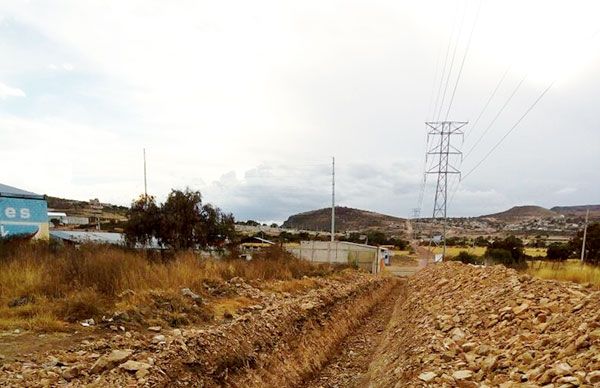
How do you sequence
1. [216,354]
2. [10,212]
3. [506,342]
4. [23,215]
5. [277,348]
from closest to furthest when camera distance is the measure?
[506,342] < [216,354] < [277,348] < [10,212] < [23,215]

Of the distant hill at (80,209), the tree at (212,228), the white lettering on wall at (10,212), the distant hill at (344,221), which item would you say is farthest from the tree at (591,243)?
the distant hill at (344,221)

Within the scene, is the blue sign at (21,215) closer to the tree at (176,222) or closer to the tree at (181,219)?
the tree at (176,222)

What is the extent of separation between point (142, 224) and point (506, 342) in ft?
120

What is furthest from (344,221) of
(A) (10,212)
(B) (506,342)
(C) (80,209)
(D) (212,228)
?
(B) (506,342)

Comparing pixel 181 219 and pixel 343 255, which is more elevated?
pixel 181 219

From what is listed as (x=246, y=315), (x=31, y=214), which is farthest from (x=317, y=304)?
(x=31, y=214)

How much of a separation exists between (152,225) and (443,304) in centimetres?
3101

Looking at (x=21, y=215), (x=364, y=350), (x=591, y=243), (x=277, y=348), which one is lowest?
(x=364, y=350)

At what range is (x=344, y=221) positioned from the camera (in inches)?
6624

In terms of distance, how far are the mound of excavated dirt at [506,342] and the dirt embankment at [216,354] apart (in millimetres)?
2351

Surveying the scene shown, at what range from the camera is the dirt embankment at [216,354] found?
24.3ft

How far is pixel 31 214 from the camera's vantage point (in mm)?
40375

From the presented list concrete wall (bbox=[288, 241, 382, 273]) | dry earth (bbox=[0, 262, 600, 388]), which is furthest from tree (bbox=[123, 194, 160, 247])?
dry earth (bbox=[0, 262, 600, 388])

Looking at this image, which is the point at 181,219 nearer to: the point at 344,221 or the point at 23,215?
the point at 23,215
